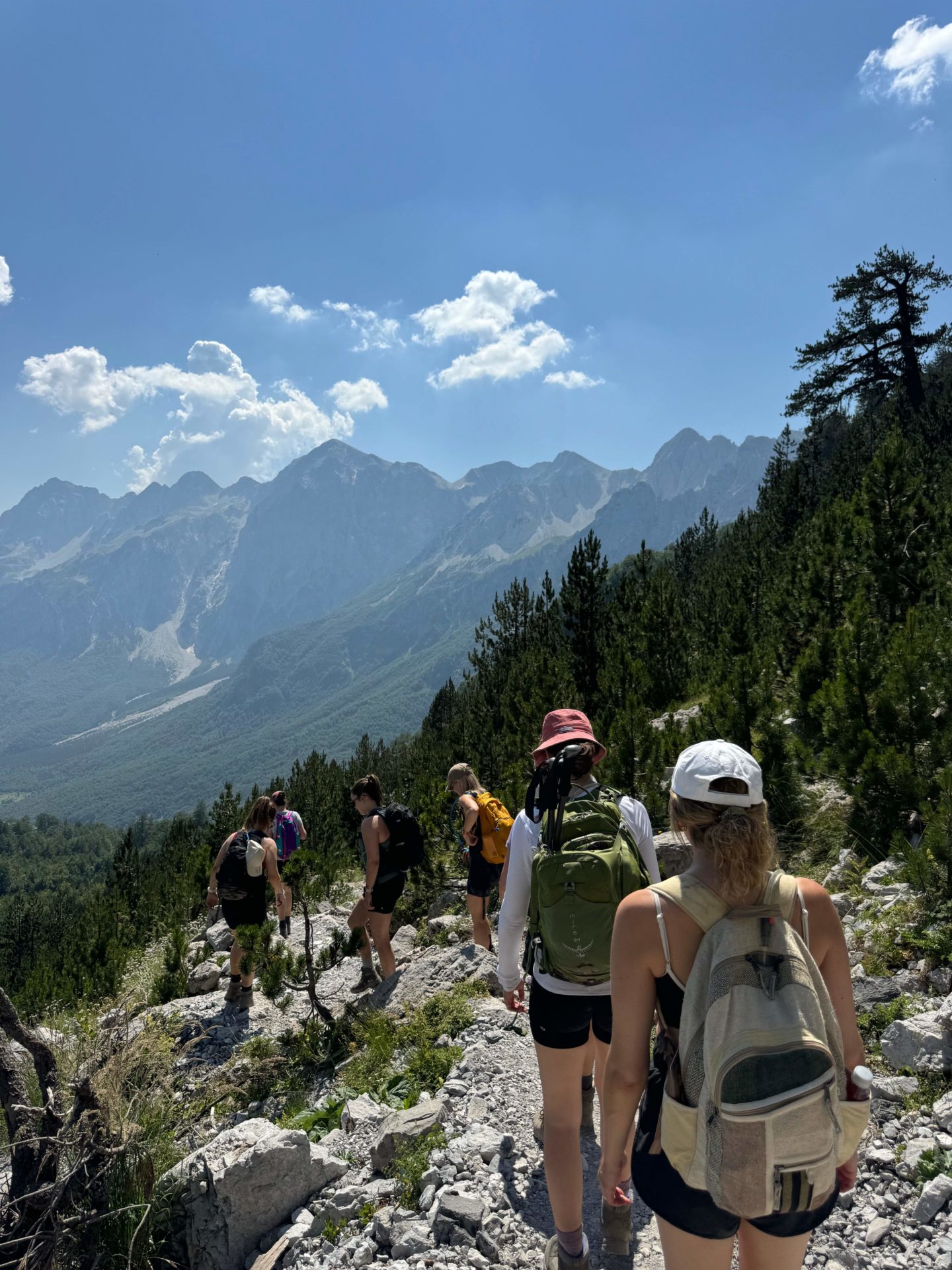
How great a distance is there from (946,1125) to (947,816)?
1760 millimetres

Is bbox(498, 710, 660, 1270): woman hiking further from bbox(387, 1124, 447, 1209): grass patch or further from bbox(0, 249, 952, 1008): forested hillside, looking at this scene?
bbox(0, 249, 952, 1008): forested hillside

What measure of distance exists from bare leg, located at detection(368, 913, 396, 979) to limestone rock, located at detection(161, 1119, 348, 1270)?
2.47 m

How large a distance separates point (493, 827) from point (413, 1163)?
97.3 inches

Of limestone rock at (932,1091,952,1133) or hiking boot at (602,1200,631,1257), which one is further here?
limestone rock at (932,1091,952,1133)

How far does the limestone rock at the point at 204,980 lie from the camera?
7.82 m

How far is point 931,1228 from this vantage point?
2555mm

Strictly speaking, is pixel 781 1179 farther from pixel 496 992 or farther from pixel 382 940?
pixel 382 940

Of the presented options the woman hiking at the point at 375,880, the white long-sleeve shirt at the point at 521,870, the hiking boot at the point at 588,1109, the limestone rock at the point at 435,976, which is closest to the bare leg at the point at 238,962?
the woman hiking at the point at 375,880

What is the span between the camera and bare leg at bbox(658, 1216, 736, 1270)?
67.6 inches

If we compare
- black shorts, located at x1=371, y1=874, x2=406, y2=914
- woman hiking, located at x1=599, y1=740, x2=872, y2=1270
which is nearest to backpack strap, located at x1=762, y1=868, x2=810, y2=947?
woman hiking, located at x1=599, y1=740, x2=872, y2=1270

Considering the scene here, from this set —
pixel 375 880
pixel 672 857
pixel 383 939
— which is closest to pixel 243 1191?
pixel 375 880

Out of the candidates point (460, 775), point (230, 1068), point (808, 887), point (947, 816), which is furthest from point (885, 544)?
point (230, 1068)

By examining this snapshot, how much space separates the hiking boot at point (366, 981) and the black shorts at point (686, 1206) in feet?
17.2

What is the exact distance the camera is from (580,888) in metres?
2.46
